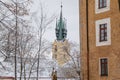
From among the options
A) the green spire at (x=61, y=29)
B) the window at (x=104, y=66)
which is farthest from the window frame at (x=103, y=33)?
the green spire at (x=61, y=29)

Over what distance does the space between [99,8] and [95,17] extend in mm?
916

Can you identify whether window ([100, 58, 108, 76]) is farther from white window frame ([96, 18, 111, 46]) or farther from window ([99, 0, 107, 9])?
window ([99, 0, 107, 9])

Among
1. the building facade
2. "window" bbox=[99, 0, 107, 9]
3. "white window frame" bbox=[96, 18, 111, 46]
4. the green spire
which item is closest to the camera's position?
the building facade

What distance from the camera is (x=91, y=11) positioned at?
109 feet

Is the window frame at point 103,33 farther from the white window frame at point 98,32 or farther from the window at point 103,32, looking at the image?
the white window frame at point 98,32

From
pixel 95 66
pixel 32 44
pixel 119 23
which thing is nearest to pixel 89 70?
pixel 95 66

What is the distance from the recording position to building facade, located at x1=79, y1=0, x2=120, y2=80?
30562mm

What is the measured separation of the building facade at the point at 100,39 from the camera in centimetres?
3056

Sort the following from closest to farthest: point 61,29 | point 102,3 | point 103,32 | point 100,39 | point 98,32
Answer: point 103,32 < point 100,39 < point 98,32 < point 102,3 < point 61,29

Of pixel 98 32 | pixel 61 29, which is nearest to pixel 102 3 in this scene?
pixel 98 32

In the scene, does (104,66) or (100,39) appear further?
(100,39)

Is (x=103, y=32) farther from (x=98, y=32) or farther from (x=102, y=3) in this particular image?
(x=102, y=3)

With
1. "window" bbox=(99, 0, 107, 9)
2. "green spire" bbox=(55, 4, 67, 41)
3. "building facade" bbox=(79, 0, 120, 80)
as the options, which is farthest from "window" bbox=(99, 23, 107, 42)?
"green spire" bbox=(55, 4, 67, 41)

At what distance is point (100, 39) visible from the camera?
31.8 meters
